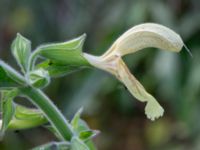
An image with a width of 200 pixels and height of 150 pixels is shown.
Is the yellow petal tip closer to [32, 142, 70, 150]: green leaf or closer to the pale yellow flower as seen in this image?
the pale yellow flower

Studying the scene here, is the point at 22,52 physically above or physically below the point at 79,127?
above

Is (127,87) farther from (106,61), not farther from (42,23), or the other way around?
(42,23)

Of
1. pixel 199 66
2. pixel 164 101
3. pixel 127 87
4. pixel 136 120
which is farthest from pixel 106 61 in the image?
pixel 136 120

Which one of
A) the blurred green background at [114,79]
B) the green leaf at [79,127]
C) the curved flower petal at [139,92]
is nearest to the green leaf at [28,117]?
the green leaf at [79,127]

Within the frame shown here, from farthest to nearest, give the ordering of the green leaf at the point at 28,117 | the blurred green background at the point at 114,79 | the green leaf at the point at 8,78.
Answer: the blurred green background at the point at 114,79 → the green leaf at the point at 28,117 → the green leaf at the point at 8,78

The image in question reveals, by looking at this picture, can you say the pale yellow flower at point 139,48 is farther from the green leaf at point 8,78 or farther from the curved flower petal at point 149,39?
the green leaf at point 8,78

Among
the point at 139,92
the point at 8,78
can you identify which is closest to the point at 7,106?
the point at 8,78

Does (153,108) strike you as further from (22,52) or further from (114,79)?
(114,79)
